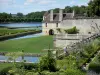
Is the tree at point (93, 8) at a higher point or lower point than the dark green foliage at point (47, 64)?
higher

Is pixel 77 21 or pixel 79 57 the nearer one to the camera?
pixel 79 57

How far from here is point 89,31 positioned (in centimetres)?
4669

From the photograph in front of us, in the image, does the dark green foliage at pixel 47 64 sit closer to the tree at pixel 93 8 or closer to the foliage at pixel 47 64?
the foliage at pixel 47 64

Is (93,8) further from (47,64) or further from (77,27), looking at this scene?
(47,64)

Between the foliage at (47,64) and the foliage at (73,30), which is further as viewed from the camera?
the foliage at (73,30)

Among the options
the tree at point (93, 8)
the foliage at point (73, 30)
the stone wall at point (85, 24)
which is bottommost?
the foliage at point (73, 30)

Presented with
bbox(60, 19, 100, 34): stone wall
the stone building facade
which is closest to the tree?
the stone building facade

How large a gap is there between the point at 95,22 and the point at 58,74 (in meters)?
31.2

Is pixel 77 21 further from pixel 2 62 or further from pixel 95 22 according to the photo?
pixel 2 62

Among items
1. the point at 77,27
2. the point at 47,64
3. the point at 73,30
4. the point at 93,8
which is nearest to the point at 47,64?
the point at 47,64

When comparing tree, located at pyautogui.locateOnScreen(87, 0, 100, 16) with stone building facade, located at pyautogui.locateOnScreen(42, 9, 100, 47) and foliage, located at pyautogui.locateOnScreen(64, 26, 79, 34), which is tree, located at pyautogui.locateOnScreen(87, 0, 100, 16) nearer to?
stone building facade, located at pyautogui.locateOnScreen(42, 9, 100, 47)

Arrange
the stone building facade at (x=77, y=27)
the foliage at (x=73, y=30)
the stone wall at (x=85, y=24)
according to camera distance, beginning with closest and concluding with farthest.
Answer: the stone building facade at (x=77, y=27) < the foliage at (x=73, y=30) < the stone wall at (x=85, y=24)

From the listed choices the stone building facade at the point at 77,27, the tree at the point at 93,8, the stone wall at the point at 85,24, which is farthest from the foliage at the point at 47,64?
the tree at the point at 93,8

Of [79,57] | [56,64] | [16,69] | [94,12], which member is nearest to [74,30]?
[94,12]
